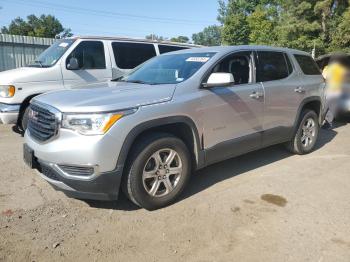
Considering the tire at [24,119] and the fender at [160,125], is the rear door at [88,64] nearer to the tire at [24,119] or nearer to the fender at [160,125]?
the tire at [24,119]

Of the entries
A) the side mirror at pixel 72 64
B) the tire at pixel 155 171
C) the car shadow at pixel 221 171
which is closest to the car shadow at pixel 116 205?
the car shadow at pixel 221 171

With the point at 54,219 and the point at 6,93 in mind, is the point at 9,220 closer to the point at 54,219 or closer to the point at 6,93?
the point at 54,219

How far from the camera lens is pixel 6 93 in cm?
662

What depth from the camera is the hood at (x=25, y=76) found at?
21.7 ft

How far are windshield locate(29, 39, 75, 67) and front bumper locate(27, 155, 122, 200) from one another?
4124mm

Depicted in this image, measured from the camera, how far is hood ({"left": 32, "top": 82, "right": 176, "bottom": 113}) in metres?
→ 3.53

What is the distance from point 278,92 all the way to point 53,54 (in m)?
4.68

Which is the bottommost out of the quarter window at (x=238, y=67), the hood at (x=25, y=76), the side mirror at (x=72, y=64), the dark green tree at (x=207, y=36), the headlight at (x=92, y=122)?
the headlight at (x=92, y=122)

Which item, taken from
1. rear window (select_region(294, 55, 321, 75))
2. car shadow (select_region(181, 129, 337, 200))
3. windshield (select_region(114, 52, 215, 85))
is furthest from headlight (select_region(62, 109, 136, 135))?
rear window (select_region(294, 55, 321, 75))

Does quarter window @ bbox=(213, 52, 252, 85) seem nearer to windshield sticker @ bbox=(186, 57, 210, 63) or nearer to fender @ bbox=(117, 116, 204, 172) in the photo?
windshield sticker @ bbox=(186, 57, 210, 63)

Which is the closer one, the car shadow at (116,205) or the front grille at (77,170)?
the front grille at (77,170)

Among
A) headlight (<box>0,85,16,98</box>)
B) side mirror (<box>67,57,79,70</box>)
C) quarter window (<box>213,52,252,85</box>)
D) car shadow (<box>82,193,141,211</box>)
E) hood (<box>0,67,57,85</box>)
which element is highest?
quarter window (<box>213,52,252,85</box>)

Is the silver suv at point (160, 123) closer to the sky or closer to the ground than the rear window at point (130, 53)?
closer to the ground

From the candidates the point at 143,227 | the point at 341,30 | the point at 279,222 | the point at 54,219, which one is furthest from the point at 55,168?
the point at 341,30
